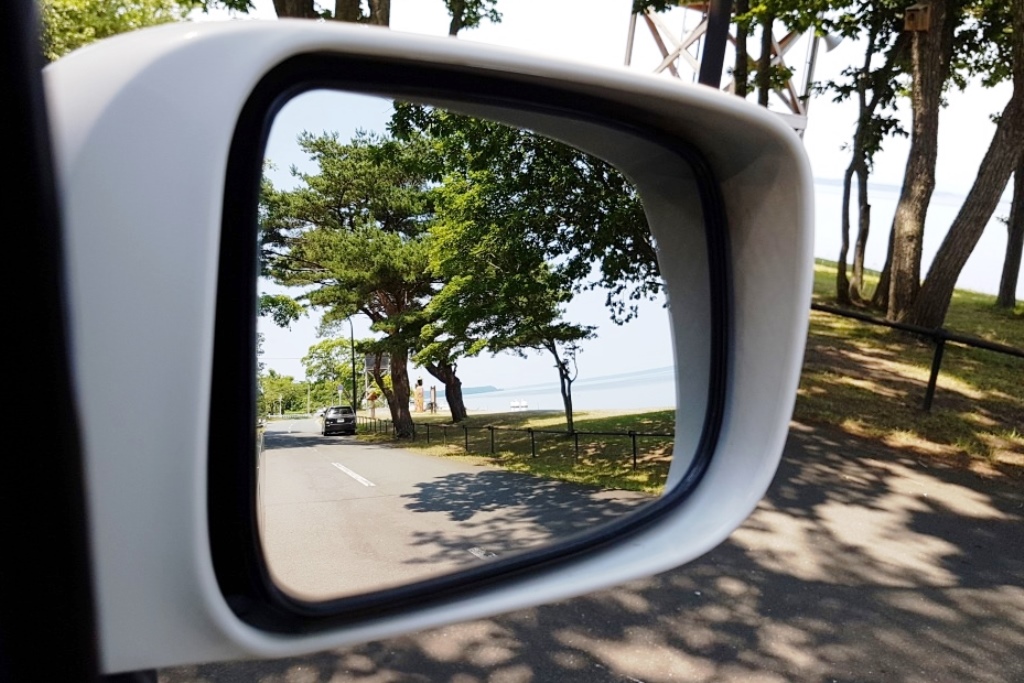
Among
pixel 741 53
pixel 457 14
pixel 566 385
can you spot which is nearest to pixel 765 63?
pixel 741 53

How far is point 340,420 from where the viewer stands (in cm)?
124

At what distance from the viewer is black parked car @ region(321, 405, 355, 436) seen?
3.86ft

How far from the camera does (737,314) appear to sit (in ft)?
5.03

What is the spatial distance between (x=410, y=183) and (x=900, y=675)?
3.71 meters

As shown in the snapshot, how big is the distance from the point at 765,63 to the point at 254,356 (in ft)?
54.0

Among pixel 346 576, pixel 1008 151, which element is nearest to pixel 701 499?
pixel 346 576

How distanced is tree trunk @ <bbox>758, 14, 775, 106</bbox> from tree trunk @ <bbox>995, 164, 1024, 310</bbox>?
22.7 feet

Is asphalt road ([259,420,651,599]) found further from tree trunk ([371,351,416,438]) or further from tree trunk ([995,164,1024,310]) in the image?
tree trunk ([995,164,1024,310])

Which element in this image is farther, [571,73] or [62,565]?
[571,73]

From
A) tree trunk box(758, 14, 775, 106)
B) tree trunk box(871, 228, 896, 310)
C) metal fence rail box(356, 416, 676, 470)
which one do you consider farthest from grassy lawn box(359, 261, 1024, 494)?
tree trunk box(758, 14, 775, 106)

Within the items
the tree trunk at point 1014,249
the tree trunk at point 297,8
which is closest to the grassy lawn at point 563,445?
→ the tree trunk at point 297,8

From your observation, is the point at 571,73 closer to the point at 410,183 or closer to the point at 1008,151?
the point at 410,183

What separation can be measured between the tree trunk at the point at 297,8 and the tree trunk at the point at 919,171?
9.16 m

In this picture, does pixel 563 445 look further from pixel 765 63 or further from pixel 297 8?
pixel 765 63
